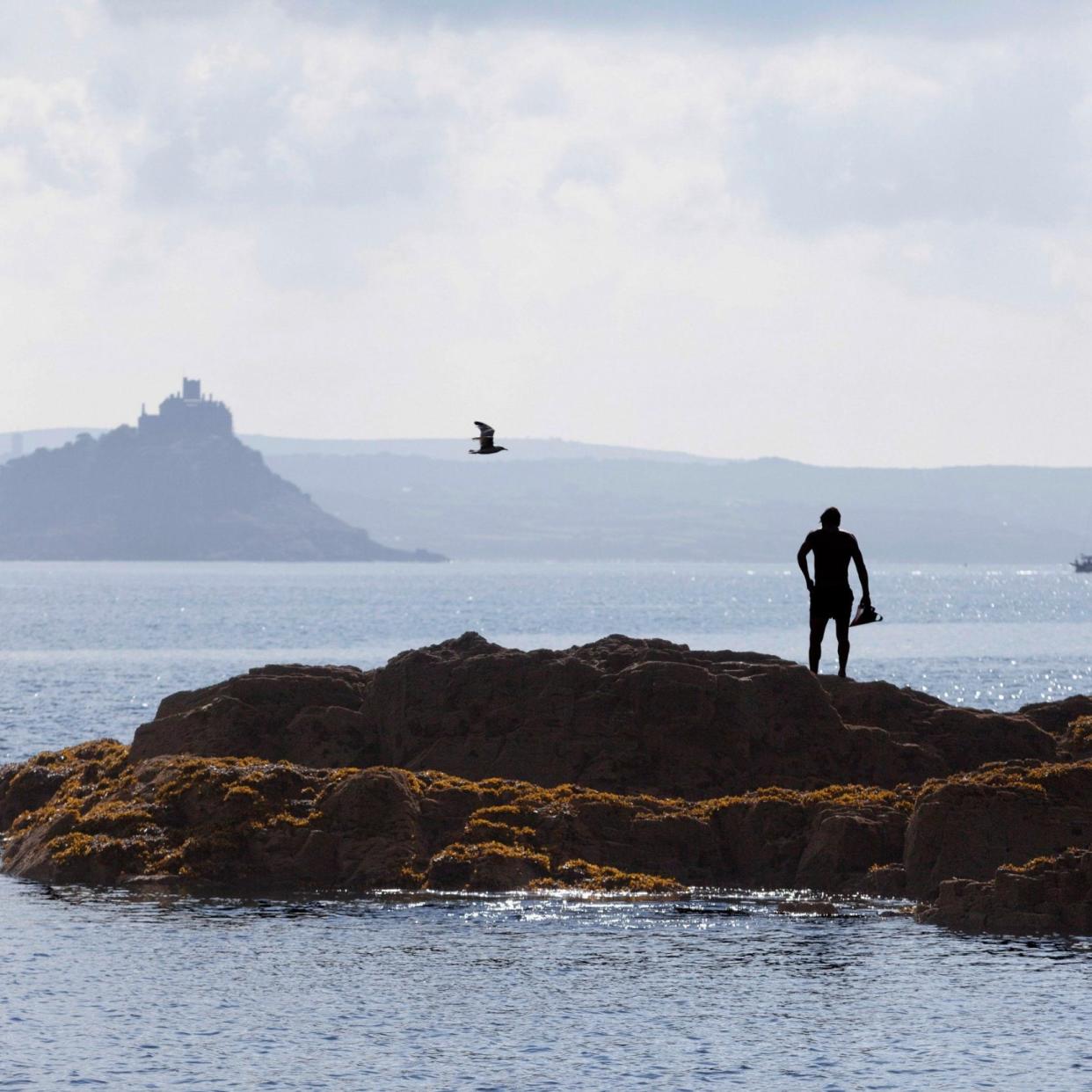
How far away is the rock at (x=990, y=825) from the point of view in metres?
23.3

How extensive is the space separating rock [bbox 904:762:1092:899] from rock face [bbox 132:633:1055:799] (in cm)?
407

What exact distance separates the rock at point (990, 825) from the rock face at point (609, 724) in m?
4.07

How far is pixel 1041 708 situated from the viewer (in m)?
32.1

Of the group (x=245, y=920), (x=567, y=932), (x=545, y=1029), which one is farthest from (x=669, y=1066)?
(x=245, y=920)

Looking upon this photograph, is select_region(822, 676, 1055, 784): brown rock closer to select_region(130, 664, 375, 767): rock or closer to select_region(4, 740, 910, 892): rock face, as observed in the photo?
select_region(4, 740, 910, 892): rock face

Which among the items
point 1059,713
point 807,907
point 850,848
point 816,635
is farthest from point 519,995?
point 1059,713

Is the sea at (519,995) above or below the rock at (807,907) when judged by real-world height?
below

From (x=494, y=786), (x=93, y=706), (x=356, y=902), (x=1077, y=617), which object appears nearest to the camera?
(x=356, y=902)

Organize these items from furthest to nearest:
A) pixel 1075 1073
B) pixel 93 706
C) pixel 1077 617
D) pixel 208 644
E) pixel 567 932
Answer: pixel 1077 617
pixel 208 644
pixel 93 706
pixel 567 932
pixel 1075 1073

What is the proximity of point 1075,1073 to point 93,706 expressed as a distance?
181ft

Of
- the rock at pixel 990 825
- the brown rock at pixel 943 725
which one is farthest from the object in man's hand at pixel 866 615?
the brown rock at pixel 943 725

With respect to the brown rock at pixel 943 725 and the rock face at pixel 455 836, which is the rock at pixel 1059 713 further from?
the rock face at pixel 455 836

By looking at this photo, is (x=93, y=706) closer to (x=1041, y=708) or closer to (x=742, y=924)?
(x=1041, y=708)

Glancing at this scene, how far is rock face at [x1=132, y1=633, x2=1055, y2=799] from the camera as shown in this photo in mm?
28188
